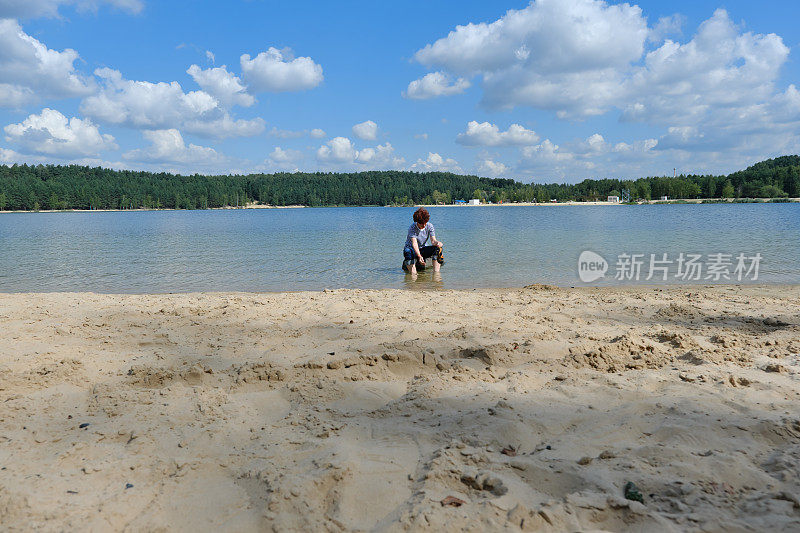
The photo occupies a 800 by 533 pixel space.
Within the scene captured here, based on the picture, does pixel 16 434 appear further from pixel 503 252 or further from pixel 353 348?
pixel 503 252

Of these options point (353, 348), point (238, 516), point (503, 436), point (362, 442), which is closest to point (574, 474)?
point (503, 436)

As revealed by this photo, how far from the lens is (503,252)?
66.7 ft

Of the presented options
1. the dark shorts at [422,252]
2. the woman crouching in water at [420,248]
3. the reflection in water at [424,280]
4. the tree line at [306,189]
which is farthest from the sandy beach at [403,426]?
the tree line at [306,189]

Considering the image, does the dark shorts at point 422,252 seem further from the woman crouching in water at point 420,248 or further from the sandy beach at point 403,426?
the sandy beach at point 403,426

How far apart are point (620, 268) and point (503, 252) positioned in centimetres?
593

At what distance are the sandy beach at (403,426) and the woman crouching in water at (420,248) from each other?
298 inches

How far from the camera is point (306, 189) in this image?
7308 inches

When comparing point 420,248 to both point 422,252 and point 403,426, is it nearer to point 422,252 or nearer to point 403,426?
point 422,252

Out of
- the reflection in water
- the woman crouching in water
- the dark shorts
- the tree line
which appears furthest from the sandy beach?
the tree line

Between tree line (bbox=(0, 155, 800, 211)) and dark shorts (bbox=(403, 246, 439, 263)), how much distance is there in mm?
146712

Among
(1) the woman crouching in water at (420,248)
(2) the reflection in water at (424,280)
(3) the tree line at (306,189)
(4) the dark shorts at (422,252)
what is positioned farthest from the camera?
(3) the tree line at (306,189)

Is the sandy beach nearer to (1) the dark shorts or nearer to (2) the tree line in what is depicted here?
(1) the dark shorts

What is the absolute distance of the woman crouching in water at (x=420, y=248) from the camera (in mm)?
13820

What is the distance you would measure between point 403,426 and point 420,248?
36.9 feet
